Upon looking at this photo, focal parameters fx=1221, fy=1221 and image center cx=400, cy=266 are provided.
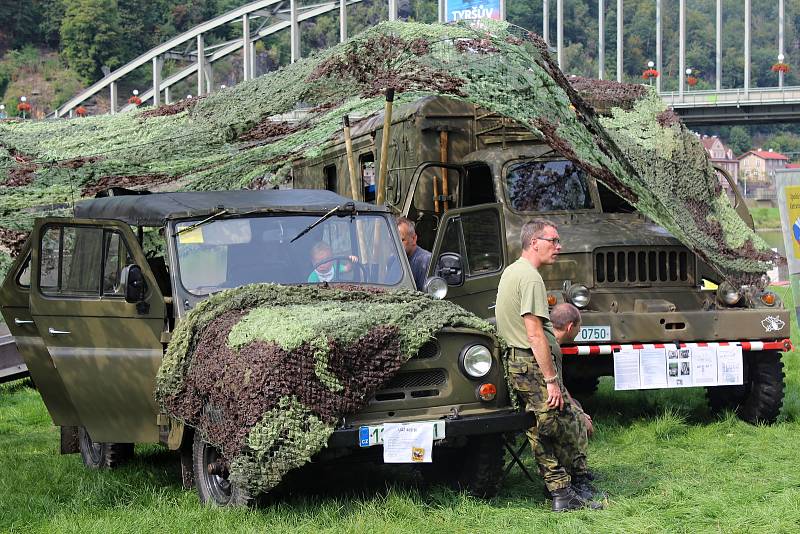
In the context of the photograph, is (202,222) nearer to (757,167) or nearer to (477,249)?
(477,249)

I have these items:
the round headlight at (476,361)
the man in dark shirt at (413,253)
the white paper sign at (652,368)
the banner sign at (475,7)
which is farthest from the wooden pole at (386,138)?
the banner sign at (475,7)

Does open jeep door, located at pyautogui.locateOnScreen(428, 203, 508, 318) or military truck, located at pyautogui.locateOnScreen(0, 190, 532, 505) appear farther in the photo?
open jeep door, located at pyautogui.locateOnScreen(428, 203, 508, 318)

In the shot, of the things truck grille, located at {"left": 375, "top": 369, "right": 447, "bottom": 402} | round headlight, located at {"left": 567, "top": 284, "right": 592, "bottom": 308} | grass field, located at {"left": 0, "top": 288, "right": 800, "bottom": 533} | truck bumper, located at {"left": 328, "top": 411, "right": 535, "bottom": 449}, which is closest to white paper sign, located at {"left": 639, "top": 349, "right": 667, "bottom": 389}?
grass field, located at {"left": 0, "top": 288, "right": 800, "bottom": 533}

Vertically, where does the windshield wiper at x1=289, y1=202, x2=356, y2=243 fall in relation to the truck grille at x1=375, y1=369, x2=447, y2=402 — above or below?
above

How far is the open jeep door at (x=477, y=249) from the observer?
9.40m

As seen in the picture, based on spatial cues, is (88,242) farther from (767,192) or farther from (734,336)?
(767,192)

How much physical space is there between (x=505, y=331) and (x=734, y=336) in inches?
127

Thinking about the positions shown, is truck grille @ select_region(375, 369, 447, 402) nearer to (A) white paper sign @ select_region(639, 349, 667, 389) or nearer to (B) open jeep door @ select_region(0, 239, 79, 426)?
(B) open jeep door @ select_region(0, 239, 79, 426)

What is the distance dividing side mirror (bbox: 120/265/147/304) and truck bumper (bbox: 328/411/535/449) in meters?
1.66

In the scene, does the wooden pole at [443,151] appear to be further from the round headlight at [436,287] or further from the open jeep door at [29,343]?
the open jeep door at [29,343]

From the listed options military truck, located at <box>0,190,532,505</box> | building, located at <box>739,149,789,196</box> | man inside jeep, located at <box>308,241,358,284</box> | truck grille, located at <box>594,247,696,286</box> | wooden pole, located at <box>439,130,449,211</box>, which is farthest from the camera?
building, located at <box>739,149,789,196</box>

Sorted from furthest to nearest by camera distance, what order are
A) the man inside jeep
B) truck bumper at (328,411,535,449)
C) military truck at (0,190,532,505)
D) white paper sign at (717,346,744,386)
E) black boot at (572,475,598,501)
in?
white paper sign at (717,346,744,386) < the man inside jeep < black boot at (572,475,598,501) < military truck at (0,190,532,505) < truck bumper at (328,411,535,449)

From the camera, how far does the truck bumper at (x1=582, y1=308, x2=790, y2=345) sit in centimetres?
940

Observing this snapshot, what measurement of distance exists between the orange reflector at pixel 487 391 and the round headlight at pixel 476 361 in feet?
0.22
